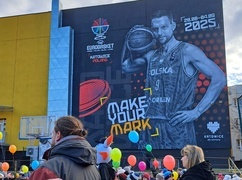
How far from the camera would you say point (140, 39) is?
2130cm

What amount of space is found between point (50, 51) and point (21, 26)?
3.70m

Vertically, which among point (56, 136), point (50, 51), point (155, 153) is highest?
point (50, 51)

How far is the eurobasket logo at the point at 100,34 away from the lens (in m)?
22.0

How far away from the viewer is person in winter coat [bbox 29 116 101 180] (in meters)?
1.62

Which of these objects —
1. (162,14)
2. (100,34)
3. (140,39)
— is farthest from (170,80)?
(100,34)

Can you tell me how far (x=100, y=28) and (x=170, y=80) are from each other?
226 inches

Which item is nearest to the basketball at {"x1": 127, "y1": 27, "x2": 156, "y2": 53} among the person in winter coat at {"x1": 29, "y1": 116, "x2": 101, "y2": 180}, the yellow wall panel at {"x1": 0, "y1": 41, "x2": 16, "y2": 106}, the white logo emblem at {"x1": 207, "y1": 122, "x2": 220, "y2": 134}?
the white logo emblem at {"x1": 207, "y1": 122, "x2": 220, "y2": 134}

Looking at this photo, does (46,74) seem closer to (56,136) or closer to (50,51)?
(50,51)

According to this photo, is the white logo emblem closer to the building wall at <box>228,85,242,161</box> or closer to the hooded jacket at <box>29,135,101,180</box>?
the building wall at <box>228,85,242,161</box>

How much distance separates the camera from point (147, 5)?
71.2ft

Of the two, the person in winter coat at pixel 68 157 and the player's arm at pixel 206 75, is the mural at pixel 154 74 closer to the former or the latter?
the player's arm at pixel 206 75

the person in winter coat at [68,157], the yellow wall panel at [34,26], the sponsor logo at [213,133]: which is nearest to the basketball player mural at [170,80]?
the sponsor logo at [213,133]

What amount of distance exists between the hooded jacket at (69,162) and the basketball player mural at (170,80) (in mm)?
18111

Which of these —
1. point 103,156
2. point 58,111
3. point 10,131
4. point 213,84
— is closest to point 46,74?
point 58,111
